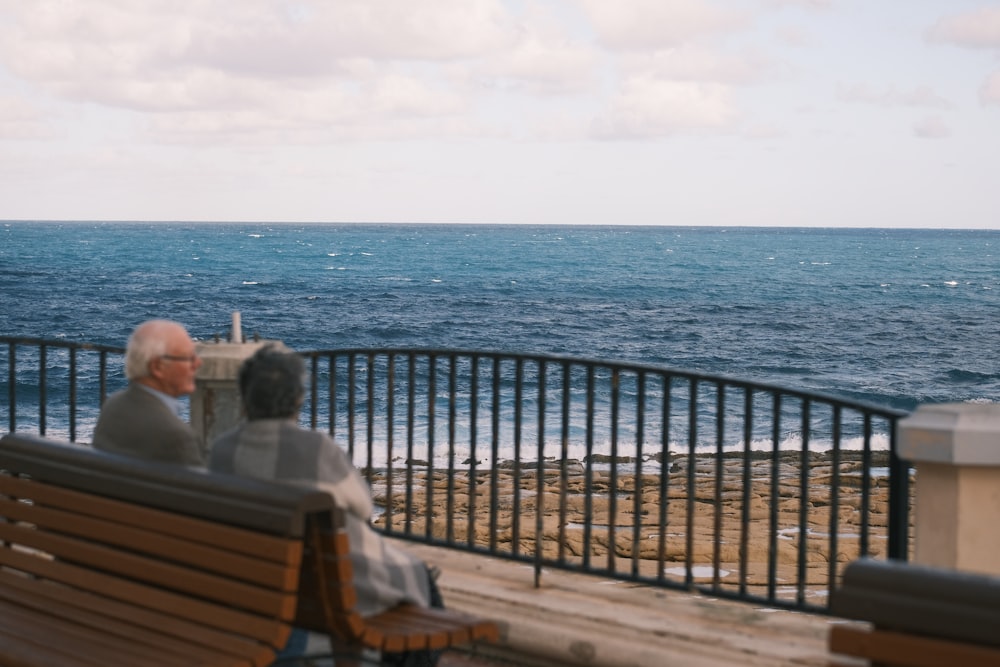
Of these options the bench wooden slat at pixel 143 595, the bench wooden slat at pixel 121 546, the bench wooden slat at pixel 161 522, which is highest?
the bench wooden slat at pixel 161 522

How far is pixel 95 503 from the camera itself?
4.28 m

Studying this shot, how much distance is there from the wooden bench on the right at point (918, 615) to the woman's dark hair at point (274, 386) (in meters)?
2.03

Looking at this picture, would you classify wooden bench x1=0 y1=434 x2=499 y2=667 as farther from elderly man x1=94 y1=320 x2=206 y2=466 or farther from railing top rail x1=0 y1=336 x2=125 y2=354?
railing top rail x1=0 y1=336 x2=125 y2=354

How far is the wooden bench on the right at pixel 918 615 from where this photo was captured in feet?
8.29

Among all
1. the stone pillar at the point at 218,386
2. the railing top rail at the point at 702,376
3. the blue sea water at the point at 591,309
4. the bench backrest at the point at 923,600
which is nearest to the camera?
the bench backrest at the point at 923,600

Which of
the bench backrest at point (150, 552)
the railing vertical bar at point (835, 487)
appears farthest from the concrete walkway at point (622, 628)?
the bench backrest at point (150, 552)

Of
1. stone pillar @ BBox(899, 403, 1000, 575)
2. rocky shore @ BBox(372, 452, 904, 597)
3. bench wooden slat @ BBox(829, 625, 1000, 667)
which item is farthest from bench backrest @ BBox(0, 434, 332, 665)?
rocky shore @ BBox(372, 452, 904, 597)

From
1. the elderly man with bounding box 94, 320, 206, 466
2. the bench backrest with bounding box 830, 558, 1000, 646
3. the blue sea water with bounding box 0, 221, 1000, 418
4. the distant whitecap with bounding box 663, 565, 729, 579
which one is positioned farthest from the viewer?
the blue sea water with bounding box 0, 221, 1000, 418

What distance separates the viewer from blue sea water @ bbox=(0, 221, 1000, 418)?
4700 cm

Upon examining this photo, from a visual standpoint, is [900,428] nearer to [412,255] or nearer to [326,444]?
[326,444]

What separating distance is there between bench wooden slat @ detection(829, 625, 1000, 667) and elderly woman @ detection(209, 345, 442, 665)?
1.86 metres

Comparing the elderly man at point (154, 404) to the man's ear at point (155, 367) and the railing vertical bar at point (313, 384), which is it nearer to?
the man's ear at point (155, 367)

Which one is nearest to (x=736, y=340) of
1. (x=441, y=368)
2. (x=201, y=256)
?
(x=441, y=368)

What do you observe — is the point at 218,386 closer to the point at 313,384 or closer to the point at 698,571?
the point at 313,384
